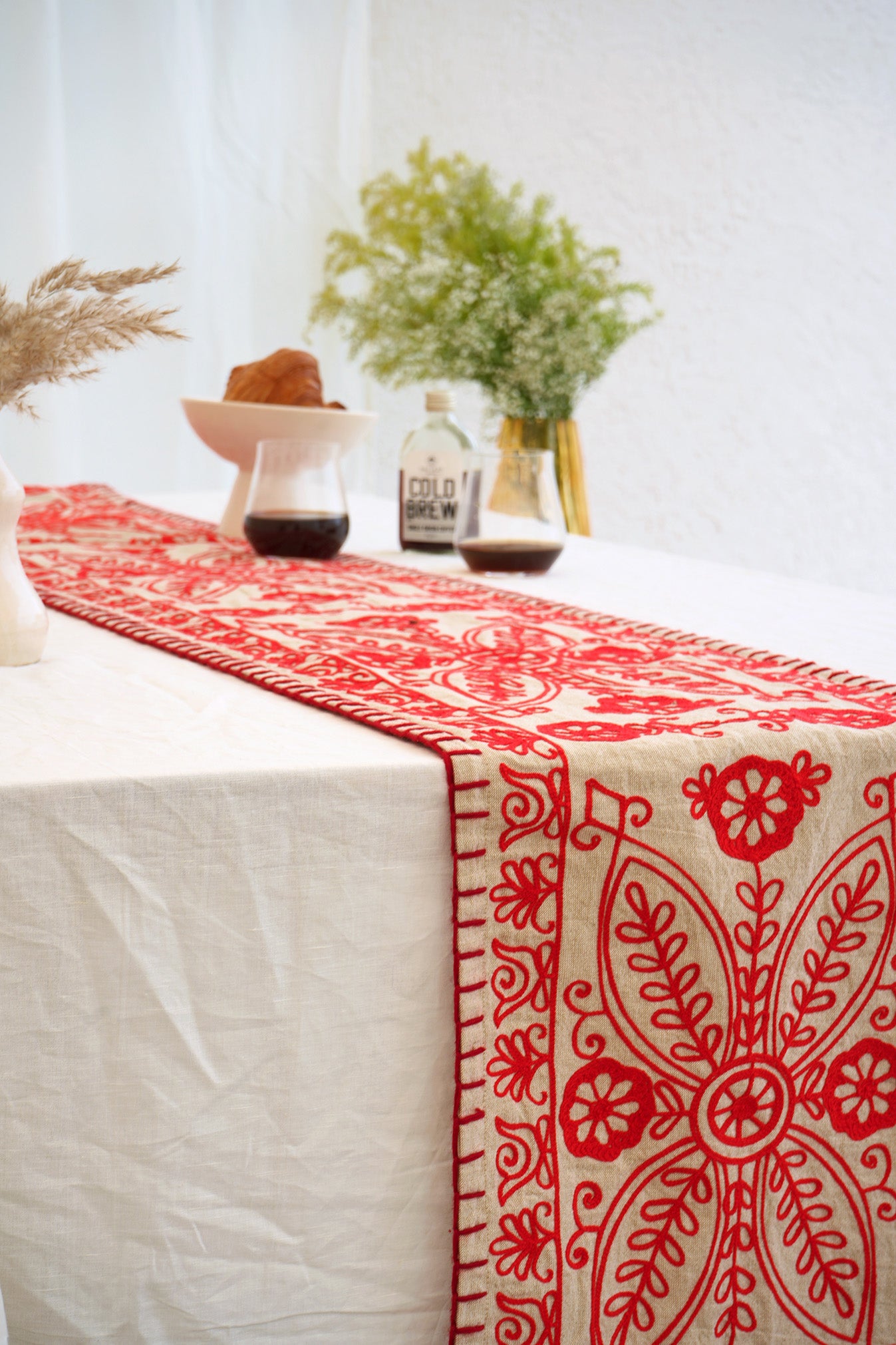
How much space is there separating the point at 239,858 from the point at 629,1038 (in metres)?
0.19

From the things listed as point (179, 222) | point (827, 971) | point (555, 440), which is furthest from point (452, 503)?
point (179, 222)

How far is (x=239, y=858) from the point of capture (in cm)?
52

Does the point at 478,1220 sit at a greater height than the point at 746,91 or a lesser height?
lesser

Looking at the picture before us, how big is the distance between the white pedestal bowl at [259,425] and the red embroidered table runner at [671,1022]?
0.69 metres

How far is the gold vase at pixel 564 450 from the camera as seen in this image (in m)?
1.71

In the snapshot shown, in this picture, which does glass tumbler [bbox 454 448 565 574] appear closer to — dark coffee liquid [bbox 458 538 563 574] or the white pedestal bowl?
dark coffee liquid [bbox 458 538 563 574]

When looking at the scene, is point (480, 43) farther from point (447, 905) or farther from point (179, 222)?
point (447, 905)

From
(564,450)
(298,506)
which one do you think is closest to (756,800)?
(298,506)

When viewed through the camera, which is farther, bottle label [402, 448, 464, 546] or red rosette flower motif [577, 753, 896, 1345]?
bottle label [402, 448, 464, 546]

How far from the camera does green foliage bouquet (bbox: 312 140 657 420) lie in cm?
173

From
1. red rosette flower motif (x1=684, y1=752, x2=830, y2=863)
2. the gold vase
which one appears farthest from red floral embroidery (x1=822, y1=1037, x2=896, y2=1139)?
the gold vase

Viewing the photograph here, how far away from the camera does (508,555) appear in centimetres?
113

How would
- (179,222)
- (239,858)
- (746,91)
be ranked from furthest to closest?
(746,91) → (179,222) → (239,858)

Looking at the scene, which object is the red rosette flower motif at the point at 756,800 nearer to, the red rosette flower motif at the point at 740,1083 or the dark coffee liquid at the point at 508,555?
the red rosette flower motif at the point at 740,1083
